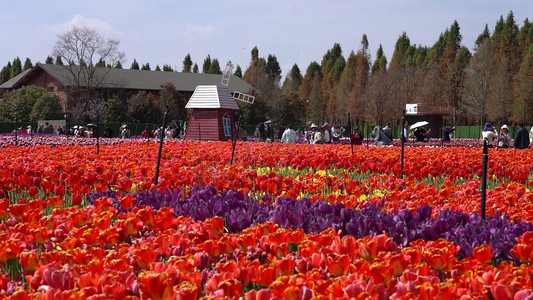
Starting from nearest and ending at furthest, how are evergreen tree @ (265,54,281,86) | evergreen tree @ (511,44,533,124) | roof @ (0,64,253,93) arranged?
evergreen tree @ (511,44,533,124) → roof @ (0,64,253,93) → evergreen tree @ (265,54,281,86)

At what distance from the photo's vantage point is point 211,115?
39656 mm

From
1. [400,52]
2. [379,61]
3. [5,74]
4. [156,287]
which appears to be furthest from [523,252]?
[5,74]

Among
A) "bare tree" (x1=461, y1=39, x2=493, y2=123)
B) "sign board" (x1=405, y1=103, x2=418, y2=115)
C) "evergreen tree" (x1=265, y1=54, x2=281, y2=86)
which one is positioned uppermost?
"evergreen tree" (x1=265, y1=54, x2=281, y2=86)

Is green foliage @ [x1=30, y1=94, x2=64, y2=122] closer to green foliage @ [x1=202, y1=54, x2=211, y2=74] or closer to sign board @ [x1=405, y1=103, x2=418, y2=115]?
sign board @ [x1=405, y1=103, x2=418, y2=115]

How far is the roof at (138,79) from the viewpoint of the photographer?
8094cm

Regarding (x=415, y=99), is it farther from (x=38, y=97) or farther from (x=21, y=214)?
(x=21, y=214)

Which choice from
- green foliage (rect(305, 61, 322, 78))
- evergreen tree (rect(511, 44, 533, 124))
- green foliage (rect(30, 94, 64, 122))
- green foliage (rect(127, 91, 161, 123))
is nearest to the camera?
evergreen tree (rect(511, 44, 533, 124))

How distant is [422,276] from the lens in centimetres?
284

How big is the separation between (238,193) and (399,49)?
309ft

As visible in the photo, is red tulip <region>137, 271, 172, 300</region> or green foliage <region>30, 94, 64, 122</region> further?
green foliage <region>30, 94, 64, 122</region>

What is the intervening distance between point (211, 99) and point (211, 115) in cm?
105

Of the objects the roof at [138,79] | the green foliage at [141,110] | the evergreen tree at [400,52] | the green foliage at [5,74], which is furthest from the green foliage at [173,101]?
the green foliage at [5,74]

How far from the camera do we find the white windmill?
39312 mm

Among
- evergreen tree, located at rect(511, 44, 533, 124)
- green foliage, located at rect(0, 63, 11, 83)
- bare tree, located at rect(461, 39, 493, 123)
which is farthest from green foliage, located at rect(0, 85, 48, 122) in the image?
green foliage, located at rect(0, 63, 11, 83)
